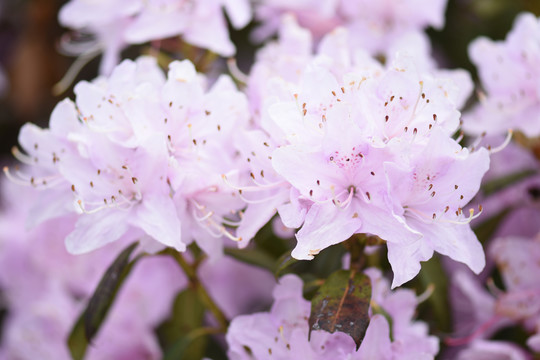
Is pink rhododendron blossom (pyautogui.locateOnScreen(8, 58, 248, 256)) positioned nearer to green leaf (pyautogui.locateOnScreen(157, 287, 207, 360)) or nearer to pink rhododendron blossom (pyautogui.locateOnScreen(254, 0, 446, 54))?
green leaf (pyautogui.locateOnScreen(157, 287, 207, 360))

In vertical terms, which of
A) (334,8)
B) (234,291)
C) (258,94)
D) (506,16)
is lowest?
(234,291)

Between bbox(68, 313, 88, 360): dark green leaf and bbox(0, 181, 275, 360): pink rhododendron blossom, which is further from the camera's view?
bbox(0, 181, 275, 360): pink rhododendron blossom

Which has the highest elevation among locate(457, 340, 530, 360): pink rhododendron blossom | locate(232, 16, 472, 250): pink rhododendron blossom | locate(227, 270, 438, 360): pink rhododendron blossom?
locate(232, 16, 472, 250): pink rhododendron blossom

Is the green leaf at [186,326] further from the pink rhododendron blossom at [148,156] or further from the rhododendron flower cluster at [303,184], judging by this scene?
the pink rhododendron blossom at [148,156]

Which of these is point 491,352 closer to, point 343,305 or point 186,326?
point 343,305


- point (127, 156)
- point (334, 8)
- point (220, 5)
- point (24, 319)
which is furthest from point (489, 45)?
point (24, 319)

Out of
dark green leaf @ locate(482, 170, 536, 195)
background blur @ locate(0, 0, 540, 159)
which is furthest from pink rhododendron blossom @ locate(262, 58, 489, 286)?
background blur @ locate(0, 0, 540, 159)

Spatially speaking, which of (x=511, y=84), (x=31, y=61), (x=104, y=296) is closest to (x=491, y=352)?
(x=511, y=84)

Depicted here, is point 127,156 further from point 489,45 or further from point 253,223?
point 489,45
